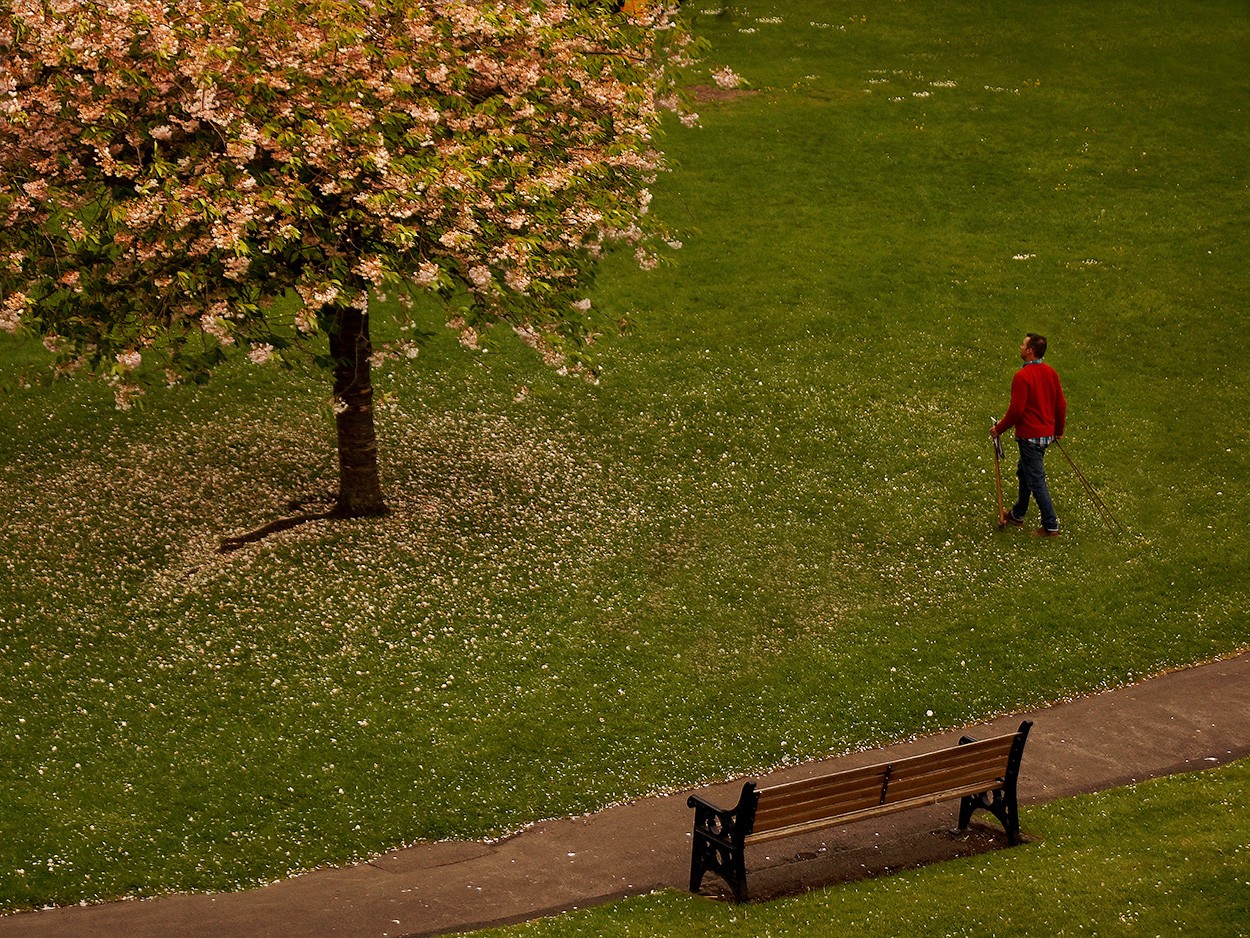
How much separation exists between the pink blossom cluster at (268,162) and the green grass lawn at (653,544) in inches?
149

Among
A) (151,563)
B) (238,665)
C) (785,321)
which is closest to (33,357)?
(151,563)

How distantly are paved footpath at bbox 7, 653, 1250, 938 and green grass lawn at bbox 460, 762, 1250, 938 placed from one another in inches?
19.7

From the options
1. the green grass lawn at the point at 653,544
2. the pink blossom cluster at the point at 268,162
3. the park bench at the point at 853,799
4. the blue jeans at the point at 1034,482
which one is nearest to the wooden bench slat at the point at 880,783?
the park bench at the point at 853,799

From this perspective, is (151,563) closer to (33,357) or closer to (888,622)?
(33,357)

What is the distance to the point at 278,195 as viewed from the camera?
13.6 metres

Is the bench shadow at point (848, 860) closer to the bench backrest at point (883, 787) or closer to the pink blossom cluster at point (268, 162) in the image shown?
the bench backrest at point (883, 787)

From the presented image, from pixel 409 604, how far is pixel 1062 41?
32.7 metres

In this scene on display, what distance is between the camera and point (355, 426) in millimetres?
18609

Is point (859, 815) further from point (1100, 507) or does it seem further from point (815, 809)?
point (1100, 507)

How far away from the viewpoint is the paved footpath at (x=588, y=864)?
1169 cm

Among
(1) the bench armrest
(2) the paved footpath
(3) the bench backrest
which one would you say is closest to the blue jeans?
(2) the paved footpath

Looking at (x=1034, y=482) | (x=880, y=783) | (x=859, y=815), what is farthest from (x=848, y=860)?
(x=1034, y=482)

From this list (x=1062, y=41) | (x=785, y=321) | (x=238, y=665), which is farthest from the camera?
(x=1062, y=41)

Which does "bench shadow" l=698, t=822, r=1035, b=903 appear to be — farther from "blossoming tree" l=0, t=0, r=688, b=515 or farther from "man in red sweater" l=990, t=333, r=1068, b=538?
"blossoming tree" l=0, t=0, r=688, b=515
